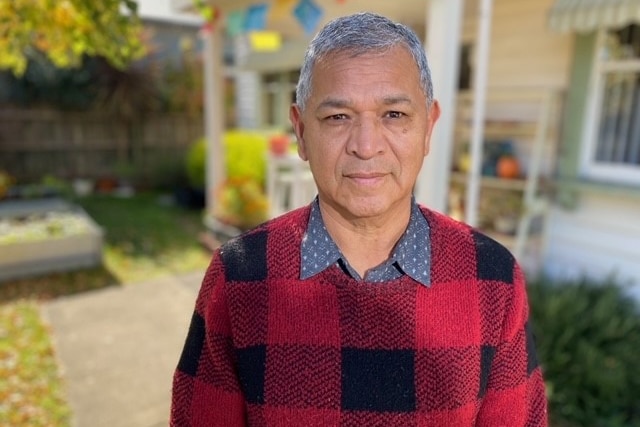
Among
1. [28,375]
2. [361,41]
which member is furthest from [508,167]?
[28,375]

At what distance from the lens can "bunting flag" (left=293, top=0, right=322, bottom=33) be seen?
126 inches

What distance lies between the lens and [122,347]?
354 centimetres

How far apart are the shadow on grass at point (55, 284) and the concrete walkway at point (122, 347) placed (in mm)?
171

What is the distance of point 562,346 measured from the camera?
3129 mm

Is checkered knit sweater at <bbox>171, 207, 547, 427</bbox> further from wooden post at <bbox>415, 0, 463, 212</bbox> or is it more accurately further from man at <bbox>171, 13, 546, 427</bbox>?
wooden post at <bbox>415, 0, 463, 212</bbox>

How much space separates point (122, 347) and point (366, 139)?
10.6 ft

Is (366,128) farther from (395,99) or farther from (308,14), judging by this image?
(308,14)

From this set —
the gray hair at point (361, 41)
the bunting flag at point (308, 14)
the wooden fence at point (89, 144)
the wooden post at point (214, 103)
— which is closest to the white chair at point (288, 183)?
the wooden post at point (214, 103)

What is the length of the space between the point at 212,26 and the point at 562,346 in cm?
446

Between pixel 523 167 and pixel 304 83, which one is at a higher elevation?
pixel 304 83

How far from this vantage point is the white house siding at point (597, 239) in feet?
12.1

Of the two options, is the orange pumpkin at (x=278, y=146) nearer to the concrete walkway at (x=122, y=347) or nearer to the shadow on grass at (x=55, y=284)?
the concrete walkway at (x=122, y=347)

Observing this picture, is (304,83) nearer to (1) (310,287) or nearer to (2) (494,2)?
(1) (310,287)

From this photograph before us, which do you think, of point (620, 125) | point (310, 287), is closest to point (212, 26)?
point (620, 125)
